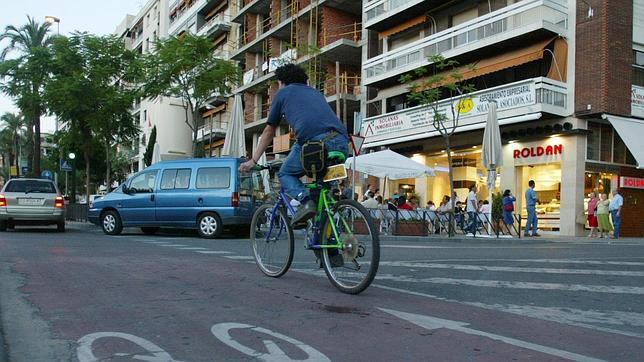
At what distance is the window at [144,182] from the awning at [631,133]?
622 inches

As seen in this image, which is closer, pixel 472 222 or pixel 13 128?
pixel 472 222

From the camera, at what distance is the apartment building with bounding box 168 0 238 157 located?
1826 inches

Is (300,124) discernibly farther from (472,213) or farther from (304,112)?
(472,213)

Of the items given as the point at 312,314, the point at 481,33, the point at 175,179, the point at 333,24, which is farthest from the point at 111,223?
the point at 333,24

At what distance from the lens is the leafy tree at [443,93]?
20484 millimetres

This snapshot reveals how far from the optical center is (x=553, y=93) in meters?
21.2

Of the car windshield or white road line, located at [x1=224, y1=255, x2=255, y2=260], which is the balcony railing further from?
white road line, located at [x1=224, y1=255, x2=255, y2=260]

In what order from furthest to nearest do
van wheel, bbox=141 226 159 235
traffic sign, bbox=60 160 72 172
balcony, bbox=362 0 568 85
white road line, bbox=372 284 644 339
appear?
traffic sign, bbox=60 160 72 172, balcony, bbox=362 0 568 85, van wheel, bbox=141 226 159 235, white road line, bbox=372 284 644 339

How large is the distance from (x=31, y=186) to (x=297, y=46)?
1645cm

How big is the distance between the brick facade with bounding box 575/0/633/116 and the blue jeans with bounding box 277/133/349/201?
1861 cm

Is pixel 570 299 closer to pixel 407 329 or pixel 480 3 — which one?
pixel 407 329

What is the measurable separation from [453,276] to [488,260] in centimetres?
199

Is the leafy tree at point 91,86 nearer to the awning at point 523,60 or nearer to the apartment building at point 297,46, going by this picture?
the apartment building at point 297,46

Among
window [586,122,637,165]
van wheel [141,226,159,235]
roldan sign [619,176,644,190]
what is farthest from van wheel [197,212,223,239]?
roldan sign [619,176,644,190]
